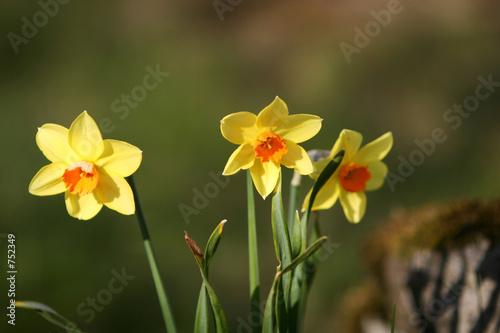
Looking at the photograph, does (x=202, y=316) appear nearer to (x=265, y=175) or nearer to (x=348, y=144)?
(x=265, y=175)

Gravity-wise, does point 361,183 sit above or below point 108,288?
below

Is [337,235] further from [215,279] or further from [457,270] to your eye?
[457,270]

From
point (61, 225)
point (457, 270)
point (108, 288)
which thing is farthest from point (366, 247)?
point (61, 225)

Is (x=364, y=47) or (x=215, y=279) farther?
(x=364, y=47)

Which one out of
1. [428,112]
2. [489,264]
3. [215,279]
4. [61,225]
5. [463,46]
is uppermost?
[61,225]

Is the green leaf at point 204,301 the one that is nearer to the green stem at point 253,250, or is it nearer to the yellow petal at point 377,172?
the green stem at point 253,250

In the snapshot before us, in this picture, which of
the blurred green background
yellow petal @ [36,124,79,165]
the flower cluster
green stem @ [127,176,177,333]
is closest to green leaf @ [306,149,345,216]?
the flower cluster

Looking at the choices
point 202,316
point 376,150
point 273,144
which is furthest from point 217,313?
point 376,150
